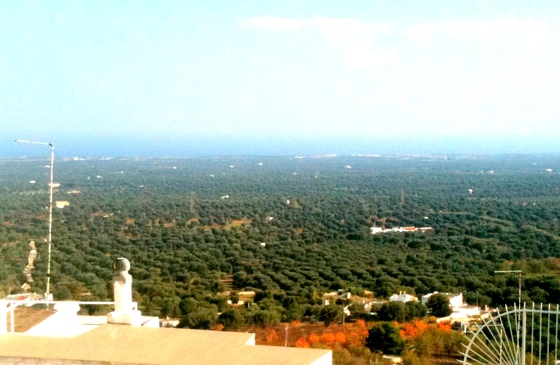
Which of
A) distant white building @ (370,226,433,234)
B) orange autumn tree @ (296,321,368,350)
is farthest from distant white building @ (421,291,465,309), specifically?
distant white building @ (370,226,433,234)

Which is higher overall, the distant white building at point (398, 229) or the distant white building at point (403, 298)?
the distant white building at point (403, 298)

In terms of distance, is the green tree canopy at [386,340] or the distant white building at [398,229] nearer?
the green tree canopy at [386,340]

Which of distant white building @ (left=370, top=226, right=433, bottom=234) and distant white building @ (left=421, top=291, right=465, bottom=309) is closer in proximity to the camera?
distant white building @ (left=421, top=291, right=465, bottom=309)

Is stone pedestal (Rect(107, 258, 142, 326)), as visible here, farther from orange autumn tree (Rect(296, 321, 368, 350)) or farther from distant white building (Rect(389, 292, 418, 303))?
distant white building (Rect(389, 292, 418, 303))

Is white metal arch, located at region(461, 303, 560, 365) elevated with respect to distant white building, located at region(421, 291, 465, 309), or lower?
elevated

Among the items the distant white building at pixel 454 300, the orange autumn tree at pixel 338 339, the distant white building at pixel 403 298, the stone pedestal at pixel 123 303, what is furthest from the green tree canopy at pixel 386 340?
the stone pedestal at pixel 123 303

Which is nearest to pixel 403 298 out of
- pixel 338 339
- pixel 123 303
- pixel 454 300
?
pixel 454 300

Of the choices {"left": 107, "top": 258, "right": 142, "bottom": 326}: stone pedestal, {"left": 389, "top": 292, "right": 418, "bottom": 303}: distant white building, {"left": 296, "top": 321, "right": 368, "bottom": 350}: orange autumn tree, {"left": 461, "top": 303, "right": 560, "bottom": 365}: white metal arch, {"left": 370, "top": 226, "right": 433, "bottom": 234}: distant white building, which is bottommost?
{"left": 370, "top": 226, "right": 433, "bottom": 234}: distant white building

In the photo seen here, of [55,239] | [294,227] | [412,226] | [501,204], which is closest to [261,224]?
[294,227]

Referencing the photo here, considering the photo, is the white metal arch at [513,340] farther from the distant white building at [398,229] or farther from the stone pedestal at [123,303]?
the distant white building at [398,229]

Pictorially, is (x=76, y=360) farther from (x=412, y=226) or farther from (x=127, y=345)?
(x=412, y=226)

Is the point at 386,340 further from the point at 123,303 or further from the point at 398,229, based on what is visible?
the point at 398,229
